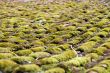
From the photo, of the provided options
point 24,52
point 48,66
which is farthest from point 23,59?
point 24,52

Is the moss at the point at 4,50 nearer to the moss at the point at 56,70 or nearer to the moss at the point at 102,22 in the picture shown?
the moss at the point at 56,70

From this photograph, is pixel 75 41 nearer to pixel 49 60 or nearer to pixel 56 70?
pixel 49 60

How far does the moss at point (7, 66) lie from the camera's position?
7.20 m

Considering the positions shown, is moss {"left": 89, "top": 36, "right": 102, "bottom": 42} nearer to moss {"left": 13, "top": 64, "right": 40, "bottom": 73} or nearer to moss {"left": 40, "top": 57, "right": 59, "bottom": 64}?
moss {"left": 40, "top": 57, "right": 59, "bottom": 64}

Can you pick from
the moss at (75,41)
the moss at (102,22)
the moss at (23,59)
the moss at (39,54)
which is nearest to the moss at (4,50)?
the moss at (39,54)

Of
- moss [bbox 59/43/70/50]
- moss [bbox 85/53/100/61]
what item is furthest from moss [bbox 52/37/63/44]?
moss [bbox 85/53/100/61]

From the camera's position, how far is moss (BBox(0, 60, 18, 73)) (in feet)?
23.6

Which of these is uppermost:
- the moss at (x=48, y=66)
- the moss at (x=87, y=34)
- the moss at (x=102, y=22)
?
the moss at (x=48, y=66)

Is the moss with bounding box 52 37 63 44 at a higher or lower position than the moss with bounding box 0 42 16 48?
lower

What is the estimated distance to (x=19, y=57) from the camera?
7996 millimetres

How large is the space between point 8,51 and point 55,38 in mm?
2231

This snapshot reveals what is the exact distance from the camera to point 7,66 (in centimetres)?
736

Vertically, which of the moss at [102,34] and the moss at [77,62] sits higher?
the moss at [77,62]

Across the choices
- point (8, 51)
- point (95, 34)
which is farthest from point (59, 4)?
point (8, 51)
